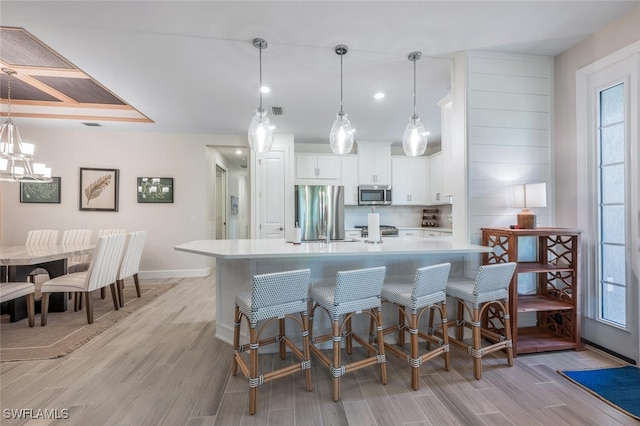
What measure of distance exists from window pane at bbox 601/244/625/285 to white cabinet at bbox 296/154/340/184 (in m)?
3.67

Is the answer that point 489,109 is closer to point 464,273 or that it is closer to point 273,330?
point 464,273

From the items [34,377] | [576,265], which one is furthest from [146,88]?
[576,265]

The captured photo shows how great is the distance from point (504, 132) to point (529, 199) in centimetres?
69

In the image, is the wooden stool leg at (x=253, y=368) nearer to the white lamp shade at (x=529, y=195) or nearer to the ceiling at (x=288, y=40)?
the ceiling at (x=288, y=40)

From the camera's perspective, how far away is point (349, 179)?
5.24m

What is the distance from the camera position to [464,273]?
256 centimetres

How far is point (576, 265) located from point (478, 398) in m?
1.44

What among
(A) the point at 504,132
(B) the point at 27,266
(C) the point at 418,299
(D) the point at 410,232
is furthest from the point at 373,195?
(B) the point at 27,266

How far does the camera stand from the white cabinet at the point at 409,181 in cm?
539

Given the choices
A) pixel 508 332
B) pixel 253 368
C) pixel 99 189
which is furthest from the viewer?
pixel 99 189

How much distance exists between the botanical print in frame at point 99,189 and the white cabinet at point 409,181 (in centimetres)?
494

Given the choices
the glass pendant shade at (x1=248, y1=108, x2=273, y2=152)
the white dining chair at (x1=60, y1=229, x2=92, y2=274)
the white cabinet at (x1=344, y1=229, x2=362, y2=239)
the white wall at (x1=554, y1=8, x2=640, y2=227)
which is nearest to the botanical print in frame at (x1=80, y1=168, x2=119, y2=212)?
the white dining chair at (x1=60, y1=229, x2=92, y2=274)

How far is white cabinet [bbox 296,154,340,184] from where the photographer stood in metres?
5.17

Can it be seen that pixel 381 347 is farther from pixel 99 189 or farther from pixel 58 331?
pixel 99 189
